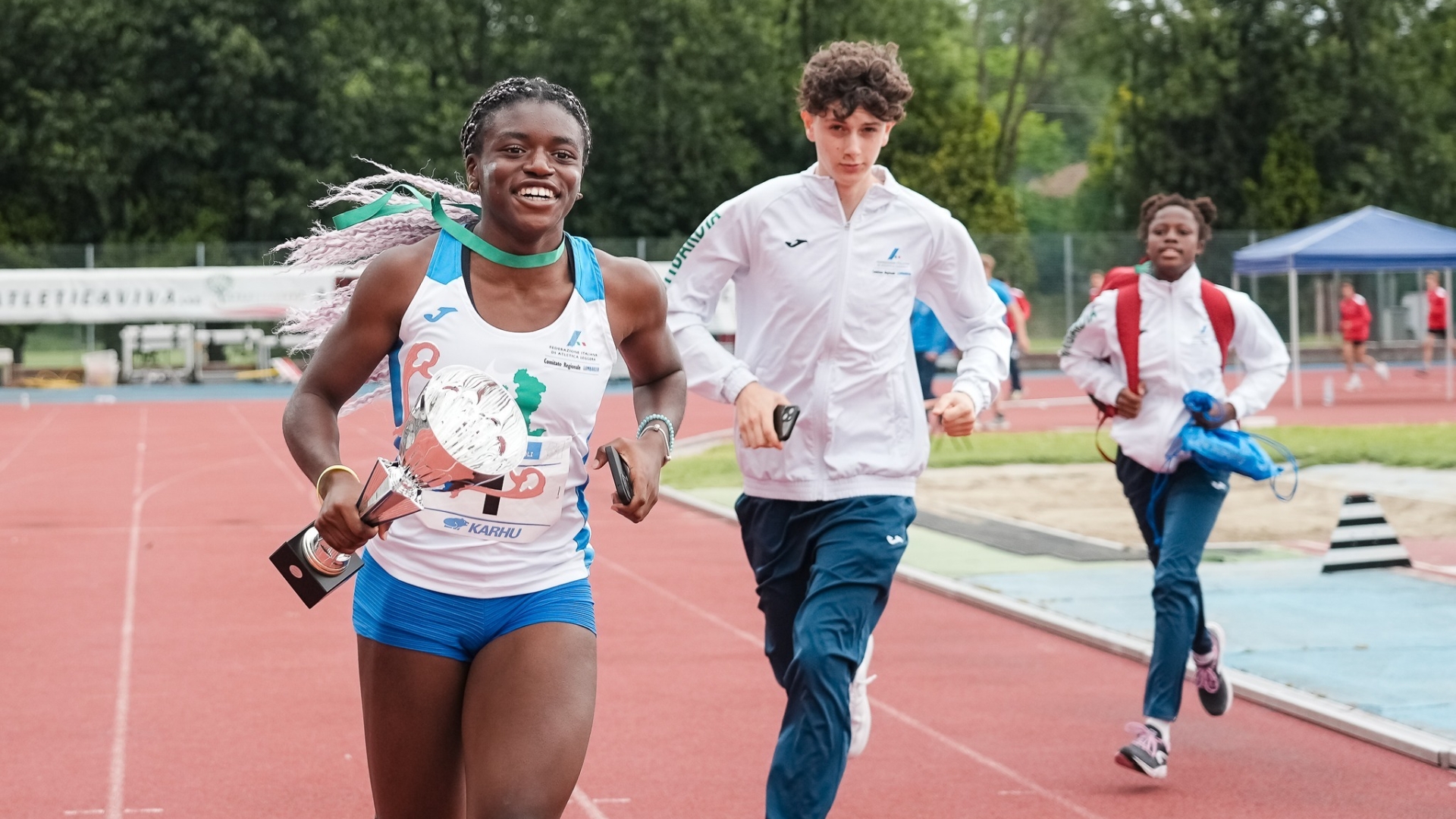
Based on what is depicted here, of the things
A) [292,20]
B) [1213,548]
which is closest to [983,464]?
[1213,548]

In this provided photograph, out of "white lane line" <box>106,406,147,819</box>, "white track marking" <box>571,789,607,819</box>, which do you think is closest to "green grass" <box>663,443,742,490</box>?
"white lane line" <box>106,406,147,819</box>

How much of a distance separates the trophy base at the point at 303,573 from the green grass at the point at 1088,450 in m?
12.9

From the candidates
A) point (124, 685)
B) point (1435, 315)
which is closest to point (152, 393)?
point (1435, 315)

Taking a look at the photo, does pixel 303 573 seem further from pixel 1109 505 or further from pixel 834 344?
pixel 1109 505

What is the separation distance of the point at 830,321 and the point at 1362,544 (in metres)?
6.54

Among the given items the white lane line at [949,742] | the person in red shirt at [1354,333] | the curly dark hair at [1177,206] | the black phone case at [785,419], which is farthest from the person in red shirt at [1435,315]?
the black phone case at [785,419]

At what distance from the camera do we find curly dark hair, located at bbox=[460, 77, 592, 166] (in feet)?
11.9

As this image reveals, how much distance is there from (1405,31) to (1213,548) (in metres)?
50.9

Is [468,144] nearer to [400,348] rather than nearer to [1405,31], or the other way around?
[400,348]

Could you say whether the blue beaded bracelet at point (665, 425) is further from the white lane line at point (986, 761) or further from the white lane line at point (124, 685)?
the white lane line at point (124, 685)

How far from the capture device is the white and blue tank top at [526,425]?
3.47m

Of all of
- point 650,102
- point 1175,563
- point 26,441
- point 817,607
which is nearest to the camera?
point 817,607

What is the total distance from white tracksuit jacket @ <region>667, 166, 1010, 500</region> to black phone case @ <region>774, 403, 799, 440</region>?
1.04 feet

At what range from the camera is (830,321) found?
493 centimetres
